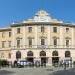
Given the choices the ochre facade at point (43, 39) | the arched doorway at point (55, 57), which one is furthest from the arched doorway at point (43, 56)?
the arched doorway at point (55, 57)

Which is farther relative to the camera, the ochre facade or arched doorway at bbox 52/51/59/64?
the ochre facade

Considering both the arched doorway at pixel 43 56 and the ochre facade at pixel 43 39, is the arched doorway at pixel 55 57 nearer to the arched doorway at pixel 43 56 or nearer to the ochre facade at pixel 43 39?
the ochre facade at pixel 43 39

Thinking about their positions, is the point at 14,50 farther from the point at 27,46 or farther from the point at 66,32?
the point at 66,32

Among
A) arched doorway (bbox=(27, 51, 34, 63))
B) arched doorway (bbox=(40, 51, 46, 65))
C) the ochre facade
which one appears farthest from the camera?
the ochre facade

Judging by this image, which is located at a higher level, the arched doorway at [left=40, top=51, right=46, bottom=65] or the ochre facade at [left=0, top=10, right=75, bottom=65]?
the ochre facade at [left=0, top=10, right=75, bottom=65]

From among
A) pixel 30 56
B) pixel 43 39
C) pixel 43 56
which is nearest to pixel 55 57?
pixel 43 56

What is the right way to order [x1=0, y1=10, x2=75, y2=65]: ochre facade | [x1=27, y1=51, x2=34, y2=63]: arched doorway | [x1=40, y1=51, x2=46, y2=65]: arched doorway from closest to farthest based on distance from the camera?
[x1=40, y1=51, x2=46, y2=65]: arched doorway, [x1=27, y1=51, x2=34, y2=63]: arched doorway, [x1=0, y1=10, x2=75, y2=65]: ochre facade

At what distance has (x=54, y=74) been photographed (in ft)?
139

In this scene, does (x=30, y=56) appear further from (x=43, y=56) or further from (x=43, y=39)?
(x=43, y=39)

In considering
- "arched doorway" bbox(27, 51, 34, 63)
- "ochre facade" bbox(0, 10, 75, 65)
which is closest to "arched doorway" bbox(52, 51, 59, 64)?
"ochre facade" bbox(0, 10, 75, 65)

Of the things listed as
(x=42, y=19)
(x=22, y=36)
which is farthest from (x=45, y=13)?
(x=22, y=36)

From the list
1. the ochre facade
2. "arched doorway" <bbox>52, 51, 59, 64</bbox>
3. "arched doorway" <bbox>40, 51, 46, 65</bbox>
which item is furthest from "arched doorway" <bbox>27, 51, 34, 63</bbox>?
"arched doorway" <bbox>52, 51, 59, 64</bbox>

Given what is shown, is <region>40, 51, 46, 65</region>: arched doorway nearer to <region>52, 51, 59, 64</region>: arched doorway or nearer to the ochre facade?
the ochre facade

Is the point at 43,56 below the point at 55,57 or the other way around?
the other way around
